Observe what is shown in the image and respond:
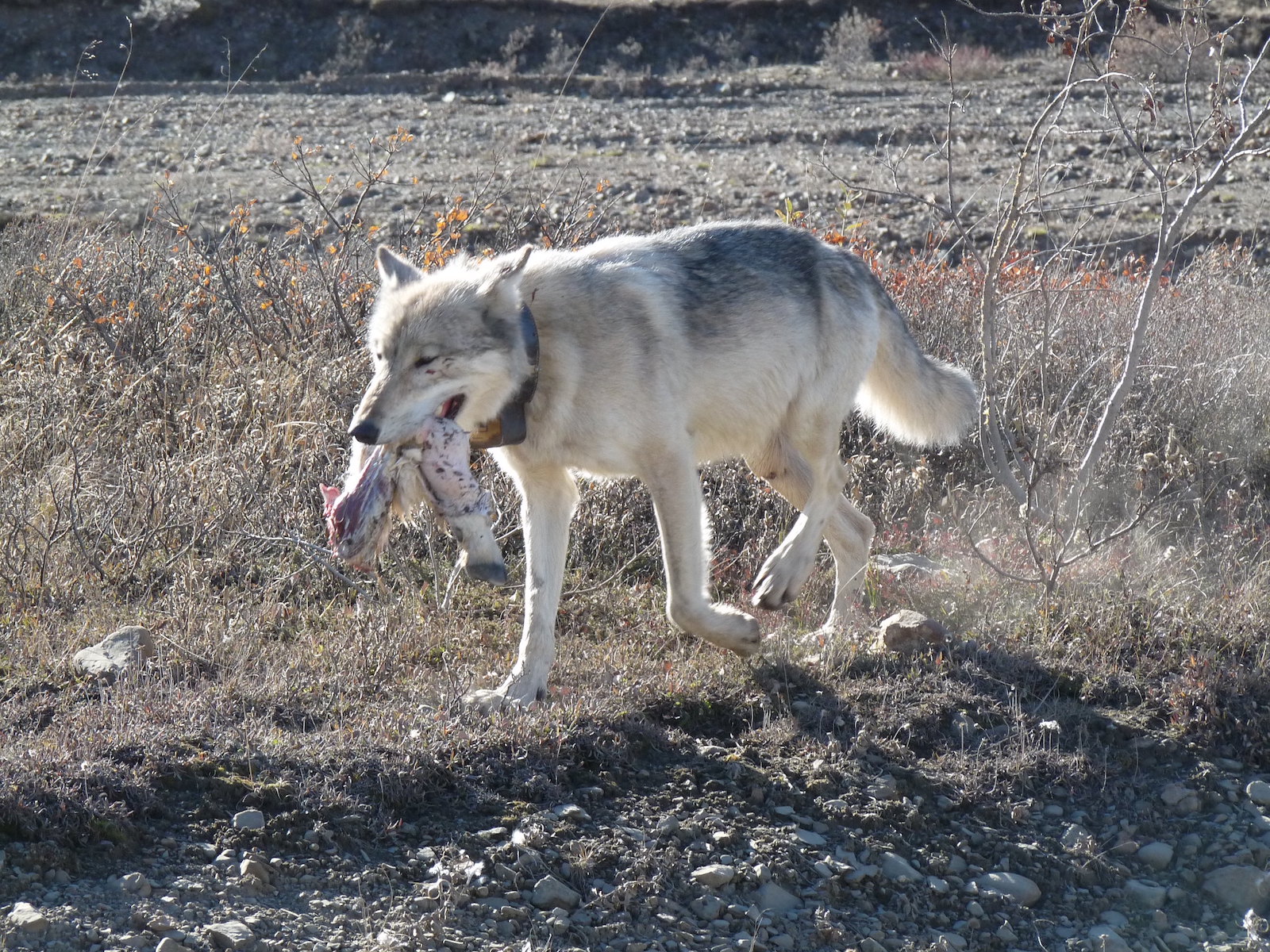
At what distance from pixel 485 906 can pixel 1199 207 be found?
1212 centimetres

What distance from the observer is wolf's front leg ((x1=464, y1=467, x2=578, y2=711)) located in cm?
448

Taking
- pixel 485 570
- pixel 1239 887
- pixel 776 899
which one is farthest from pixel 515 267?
pixel 1239 887

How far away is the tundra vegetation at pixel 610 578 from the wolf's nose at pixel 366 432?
0.98 meters

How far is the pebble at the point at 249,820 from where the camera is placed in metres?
3.45

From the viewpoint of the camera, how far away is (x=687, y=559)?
4.49 metres

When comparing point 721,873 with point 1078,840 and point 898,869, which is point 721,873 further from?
point 1078,840

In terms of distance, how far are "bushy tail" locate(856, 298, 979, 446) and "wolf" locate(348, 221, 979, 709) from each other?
0.04 ft

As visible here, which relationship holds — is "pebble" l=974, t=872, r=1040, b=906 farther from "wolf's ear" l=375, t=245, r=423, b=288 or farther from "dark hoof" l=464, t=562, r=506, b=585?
"wolf's ear" l=375, t=245, r=423, b=288

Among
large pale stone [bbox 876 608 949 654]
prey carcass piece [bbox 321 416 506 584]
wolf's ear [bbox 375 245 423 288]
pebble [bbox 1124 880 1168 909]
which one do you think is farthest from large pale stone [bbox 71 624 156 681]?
pebble [bbox 1124 880 1168 909]

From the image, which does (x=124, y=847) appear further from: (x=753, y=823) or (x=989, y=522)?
(x=989, y=522)

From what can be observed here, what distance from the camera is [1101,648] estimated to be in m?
4.80

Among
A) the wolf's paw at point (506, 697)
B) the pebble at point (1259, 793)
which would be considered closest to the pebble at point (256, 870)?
Answer: the wolf's paw at point (506, 697)

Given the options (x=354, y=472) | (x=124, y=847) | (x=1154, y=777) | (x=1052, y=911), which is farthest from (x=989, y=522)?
(x=124, y=847)

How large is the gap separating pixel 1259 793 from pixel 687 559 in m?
2.15
